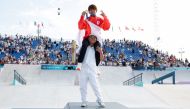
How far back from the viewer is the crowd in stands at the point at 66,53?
4322 cm

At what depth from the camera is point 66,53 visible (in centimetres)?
4825

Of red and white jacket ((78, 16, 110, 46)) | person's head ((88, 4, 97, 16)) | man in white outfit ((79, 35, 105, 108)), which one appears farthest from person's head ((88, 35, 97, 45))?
person's head ((88, 4, 97, 16))

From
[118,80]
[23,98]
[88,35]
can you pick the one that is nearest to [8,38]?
[118,80]

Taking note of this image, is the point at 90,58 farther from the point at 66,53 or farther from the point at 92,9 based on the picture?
the point at 66,53

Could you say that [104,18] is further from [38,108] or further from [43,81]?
[43,81]

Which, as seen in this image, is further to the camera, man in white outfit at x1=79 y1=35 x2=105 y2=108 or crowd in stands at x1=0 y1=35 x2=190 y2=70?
crowd in stands at x1=0 y1=35 x2=190 y2=70

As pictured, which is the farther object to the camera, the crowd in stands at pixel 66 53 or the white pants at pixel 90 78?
the crowd in stands at pixel 66 53

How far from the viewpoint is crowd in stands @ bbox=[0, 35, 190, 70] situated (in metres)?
43.2

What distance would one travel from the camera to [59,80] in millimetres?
37438

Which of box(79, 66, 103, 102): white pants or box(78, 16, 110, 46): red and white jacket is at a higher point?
box(78, 16, 110, 46): red and white jacket

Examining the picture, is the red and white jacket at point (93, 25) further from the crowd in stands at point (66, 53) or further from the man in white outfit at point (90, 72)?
the crowd in stands at point (66, 53)

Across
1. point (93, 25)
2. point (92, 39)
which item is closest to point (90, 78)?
point (92, 39)

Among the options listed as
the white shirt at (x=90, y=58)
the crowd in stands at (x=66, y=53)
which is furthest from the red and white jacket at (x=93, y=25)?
the crowd in stands at (x=66, y=53)

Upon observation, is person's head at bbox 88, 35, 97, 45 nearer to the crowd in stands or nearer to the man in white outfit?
the man in white outfit
